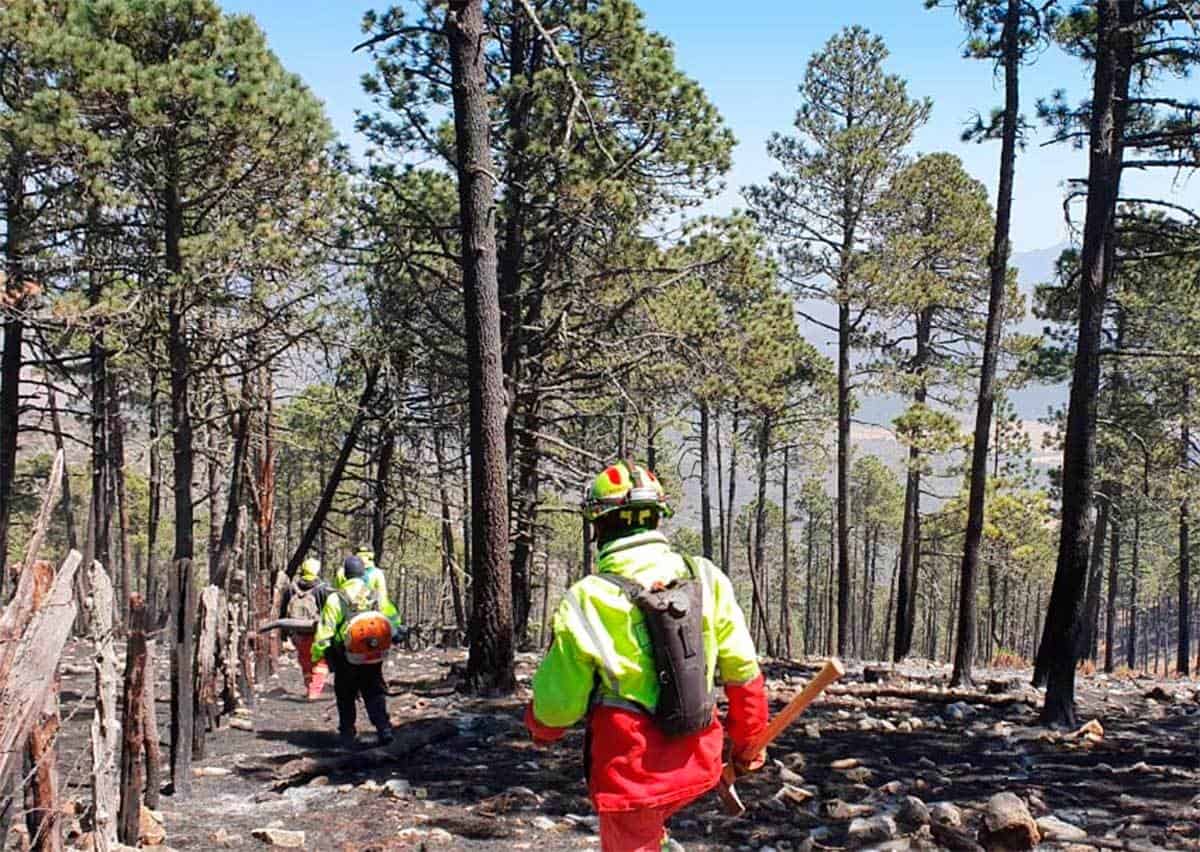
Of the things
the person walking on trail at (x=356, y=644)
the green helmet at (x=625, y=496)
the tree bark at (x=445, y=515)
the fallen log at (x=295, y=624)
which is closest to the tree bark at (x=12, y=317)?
the fallen log at (x=295, y=624)

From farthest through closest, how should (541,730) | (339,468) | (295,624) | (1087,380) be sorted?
(339,468) → (295,624) → (1087,380) → (541,730)

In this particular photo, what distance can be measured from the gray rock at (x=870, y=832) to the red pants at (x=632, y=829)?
2510 mm

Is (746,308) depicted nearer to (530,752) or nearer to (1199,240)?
(1199,240)

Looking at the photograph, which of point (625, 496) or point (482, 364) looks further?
point (482, 364)

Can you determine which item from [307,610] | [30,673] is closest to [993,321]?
[307,610]

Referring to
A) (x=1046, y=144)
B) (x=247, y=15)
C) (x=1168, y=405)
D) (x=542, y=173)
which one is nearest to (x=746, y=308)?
(x=542, y=173)

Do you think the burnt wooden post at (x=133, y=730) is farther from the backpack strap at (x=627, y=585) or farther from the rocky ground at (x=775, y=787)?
the backpack strap at (x=627, y=585)

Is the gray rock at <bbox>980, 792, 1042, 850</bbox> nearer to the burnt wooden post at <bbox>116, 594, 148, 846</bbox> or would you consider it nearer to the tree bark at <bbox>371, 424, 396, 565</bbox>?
the burnt wooden post at <bbox>116, 594, 148, 846</bbox>

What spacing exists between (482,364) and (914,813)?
6.14 meters

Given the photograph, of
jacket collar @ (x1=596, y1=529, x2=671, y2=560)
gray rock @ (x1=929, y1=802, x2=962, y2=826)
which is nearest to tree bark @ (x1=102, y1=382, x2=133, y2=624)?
gray rock @ (x1=929, y1=802, x2=962, y2=826)

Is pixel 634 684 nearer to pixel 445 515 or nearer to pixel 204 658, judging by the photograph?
pixel 204 658

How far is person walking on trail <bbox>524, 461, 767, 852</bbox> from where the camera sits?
12.7 feet

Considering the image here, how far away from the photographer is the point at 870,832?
608 centimetres

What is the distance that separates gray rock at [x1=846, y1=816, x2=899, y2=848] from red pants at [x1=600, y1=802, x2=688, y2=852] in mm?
2510
